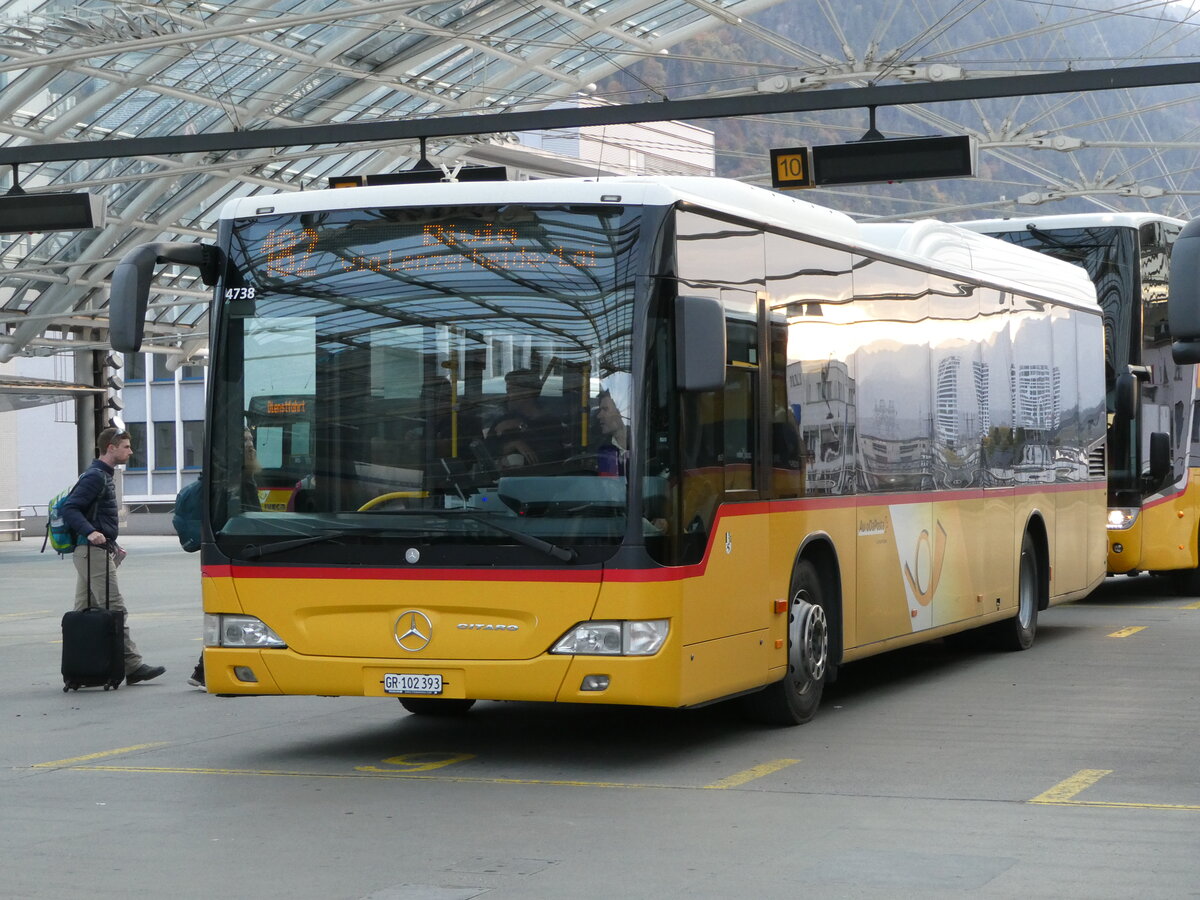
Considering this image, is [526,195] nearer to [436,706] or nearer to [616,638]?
[616,638]

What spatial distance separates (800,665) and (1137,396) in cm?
1073

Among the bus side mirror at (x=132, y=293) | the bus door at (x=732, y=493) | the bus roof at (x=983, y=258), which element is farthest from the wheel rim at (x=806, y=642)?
the bus side mirror at (x=132, y=293)

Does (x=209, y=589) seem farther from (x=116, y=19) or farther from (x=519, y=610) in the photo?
(x=116, y=19)

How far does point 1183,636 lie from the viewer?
1691 cm

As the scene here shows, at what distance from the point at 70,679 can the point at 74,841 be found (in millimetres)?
6386

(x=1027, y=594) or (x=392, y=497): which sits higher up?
(x=392, y=497)

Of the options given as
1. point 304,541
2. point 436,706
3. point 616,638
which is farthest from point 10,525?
point 616,638

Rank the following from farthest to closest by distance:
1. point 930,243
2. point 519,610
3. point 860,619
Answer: point 930,243 → point 860,619 → point 519,610

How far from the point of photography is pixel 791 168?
19.0m

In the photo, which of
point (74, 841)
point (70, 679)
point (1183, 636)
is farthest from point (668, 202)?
point (1183, 636)

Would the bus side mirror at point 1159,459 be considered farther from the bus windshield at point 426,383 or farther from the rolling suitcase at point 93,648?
the bus windshield at point 426,383

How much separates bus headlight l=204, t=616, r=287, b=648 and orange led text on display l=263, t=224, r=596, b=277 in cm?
179

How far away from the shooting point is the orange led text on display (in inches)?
372

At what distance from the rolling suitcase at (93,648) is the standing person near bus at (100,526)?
17 cm
